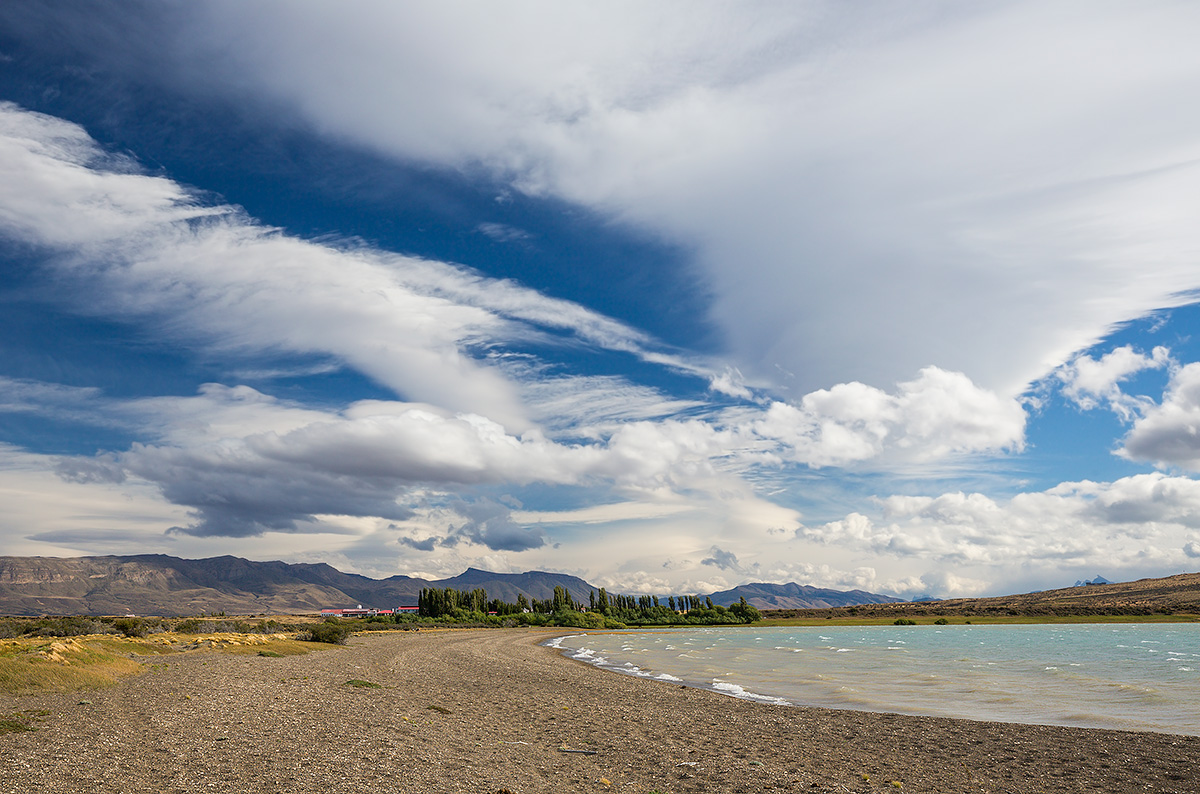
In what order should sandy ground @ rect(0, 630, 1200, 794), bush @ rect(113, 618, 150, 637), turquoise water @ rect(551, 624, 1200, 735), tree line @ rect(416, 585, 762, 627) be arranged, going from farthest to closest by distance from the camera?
1. tree line @ rect(416, 585, 762, 627)
2. bush @ rect(113, 618, 150, 637)
3. turquoise water @ rect(551, 624, 1200, 735)
4. sandy ground @ rect(0, 630, 1200, 794)

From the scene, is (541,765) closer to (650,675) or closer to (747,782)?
(747,782)

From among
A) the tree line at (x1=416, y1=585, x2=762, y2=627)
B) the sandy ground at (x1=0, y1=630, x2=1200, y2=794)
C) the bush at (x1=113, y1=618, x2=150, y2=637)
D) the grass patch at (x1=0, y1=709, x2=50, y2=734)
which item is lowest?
the tree line at (x1=416, y1=585, x2=762, y2=627)

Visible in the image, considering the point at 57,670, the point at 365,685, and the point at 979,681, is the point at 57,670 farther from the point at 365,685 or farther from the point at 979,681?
the point at 979,681

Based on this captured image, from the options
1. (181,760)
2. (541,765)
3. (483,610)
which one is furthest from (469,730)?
(483,610)

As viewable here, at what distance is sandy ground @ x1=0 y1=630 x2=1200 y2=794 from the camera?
13.4 metres

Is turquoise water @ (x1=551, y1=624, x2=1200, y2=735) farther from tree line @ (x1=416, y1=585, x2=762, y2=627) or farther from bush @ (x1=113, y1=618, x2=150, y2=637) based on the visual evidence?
tree line @ (x1=416, y1=585, x2=762, y2=627)

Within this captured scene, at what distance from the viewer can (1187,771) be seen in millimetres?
16047

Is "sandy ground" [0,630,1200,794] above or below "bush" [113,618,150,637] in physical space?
above

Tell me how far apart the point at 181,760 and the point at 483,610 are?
156 metres

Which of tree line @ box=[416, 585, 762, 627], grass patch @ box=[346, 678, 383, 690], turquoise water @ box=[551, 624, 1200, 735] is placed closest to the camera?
turquoise water @ box=[551, 624, 1200, 735]

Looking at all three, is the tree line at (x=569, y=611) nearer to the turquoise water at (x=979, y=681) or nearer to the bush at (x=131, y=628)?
the bush at (x=131, y=628)

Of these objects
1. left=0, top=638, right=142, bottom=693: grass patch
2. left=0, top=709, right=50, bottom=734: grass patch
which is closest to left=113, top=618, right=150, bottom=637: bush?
left=0, top=638, right=142, bottom=693: grass patch

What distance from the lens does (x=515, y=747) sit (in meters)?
17.8

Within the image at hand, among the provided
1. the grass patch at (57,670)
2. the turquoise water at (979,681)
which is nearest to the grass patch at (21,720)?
the grass patch at (57,670)
